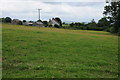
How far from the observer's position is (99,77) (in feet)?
13.6

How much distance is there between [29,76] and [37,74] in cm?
26

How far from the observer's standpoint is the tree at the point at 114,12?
118 feet

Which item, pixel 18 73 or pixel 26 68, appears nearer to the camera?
pixel 18 73

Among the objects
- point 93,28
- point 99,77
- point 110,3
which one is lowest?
point 99,77

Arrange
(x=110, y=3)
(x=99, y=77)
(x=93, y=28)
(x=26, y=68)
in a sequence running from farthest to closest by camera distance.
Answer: (x=93, y=28)
(x=110, y=3)
(x=26, y=68)
(x=99, y=77)

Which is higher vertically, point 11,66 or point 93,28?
point 93,28

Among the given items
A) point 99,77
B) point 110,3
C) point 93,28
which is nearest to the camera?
point 99,77

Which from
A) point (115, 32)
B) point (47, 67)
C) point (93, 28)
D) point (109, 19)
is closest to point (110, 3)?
point (109, 19)

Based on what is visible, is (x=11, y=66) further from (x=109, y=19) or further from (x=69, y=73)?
(x=109, y=19)

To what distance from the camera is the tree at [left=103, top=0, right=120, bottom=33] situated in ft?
118

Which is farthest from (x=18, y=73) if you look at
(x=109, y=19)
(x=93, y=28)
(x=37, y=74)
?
(x=93, y=28)

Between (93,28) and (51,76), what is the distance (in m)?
58.6

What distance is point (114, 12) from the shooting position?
3659 cm

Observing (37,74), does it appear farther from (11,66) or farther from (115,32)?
(115,32)
